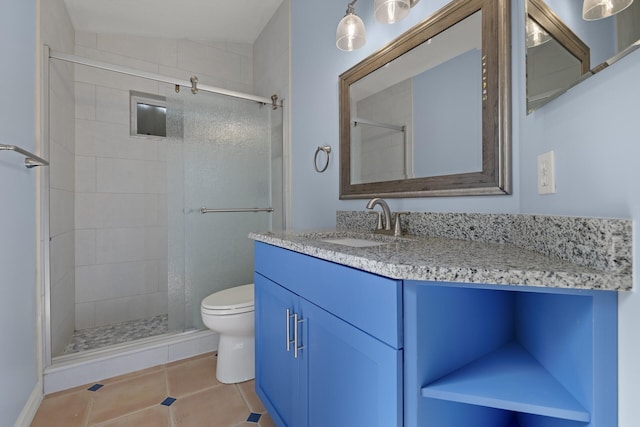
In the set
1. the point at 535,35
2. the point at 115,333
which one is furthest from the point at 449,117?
the point at 115,333

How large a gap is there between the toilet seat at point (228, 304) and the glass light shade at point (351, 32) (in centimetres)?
143

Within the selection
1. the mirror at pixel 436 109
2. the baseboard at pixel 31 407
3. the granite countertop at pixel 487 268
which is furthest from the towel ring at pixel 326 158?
the baseboard at pixel 31 407

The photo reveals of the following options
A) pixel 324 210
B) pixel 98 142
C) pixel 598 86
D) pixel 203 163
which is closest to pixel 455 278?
pixel 598 86

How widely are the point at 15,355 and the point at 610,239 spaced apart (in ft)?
6.50

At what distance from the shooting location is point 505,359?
0.78 meters

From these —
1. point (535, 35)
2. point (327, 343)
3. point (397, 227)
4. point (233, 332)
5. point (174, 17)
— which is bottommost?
point (233, 332)

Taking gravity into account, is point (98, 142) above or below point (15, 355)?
above

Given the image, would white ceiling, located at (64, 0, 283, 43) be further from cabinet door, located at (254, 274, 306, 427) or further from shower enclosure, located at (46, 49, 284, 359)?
cabinet door, located at (254, 274, 306, 427)

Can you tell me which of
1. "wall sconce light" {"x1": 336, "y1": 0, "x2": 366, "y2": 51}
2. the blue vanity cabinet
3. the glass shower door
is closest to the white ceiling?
the glass shower door

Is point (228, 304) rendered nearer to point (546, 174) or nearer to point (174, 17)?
point (546, 174)

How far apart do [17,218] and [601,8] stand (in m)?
1.99

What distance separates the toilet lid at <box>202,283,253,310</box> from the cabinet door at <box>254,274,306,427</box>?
0.28m

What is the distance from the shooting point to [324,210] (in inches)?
76.6

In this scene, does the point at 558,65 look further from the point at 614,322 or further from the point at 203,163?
the point at 203,163
